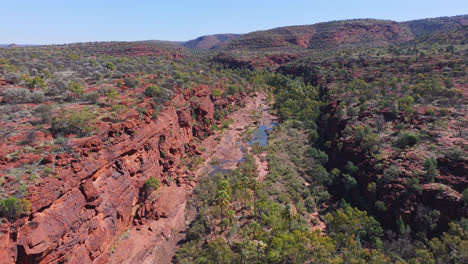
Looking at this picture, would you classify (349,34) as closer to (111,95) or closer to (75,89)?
(111,95)

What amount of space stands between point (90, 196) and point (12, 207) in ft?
17.6

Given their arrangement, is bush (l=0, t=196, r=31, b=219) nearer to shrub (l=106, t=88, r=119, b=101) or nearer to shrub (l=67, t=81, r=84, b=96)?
shrub (l=106, t=88, r=119, b=101)

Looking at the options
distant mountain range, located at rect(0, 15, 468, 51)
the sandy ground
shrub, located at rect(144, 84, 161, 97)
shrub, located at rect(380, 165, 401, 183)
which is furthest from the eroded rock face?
distant mountain range, located at rect(0, 15, 468, 51)

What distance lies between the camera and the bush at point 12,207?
13352 millimetres

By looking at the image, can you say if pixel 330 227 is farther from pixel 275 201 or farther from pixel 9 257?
pixel 9 257

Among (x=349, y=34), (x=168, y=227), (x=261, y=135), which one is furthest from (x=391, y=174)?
(x=349, y=34)

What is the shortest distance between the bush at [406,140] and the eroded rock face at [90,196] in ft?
100

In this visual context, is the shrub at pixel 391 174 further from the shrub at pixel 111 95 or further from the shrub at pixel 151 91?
the shrub at pixel 111 95

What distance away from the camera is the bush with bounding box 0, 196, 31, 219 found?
43.8 feet

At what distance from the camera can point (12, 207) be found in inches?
534

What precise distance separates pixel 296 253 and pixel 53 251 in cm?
1738

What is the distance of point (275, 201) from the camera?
2883 cm

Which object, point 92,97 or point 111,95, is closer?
point 92,97

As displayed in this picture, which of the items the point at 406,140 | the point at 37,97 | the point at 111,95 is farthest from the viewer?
the point at 111,95
